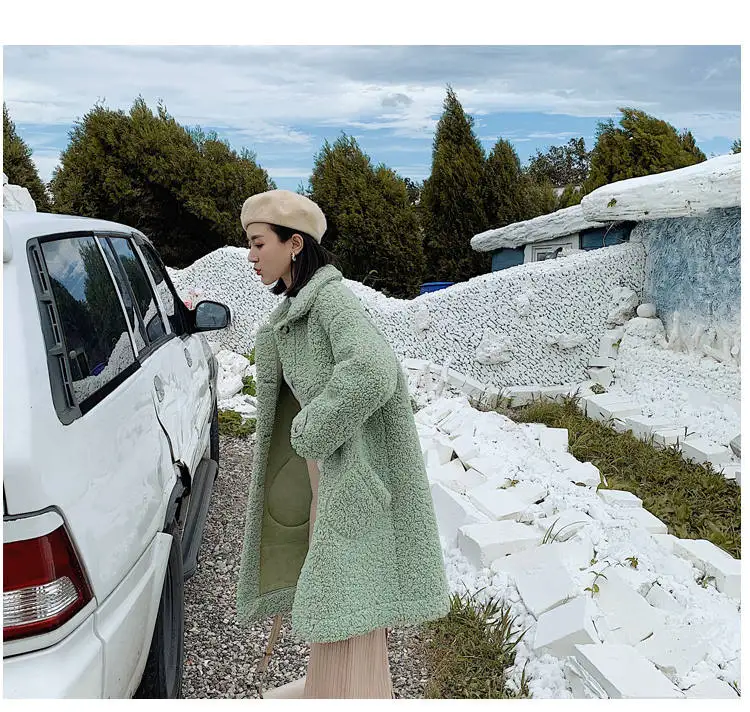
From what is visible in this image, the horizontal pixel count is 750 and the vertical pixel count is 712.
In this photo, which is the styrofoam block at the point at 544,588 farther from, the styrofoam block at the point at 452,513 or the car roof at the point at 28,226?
the car roof at the point at 28,226

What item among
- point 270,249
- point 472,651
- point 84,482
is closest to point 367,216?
point 472,651

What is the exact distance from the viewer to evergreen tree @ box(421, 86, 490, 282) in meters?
13.8

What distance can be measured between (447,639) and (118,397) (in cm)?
188

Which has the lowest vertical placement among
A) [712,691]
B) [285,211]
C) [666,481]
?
[666,481]

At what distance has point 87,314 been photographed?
2217 millimetres

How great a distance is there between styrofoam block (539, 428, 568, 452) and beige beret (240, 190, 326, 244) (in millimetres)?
4143

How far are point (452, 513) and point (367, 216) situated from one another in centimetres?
975

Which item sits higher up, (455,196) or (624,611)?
(455,196)

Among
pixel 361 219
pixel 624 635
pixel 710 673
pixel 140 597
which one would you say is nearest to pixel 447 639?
pixel 624 635

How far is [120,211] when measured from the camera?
1353cm

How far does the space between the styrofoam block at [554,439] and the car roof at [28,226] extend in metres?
4.25

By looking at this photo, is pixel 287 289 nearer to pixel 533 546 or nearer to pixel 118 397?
pixel 118 397

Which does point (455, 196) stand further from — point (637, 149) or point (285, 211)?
point (285, 211)

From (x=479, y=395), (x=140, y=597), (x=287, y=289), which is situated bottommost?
(x=479, y=395)
